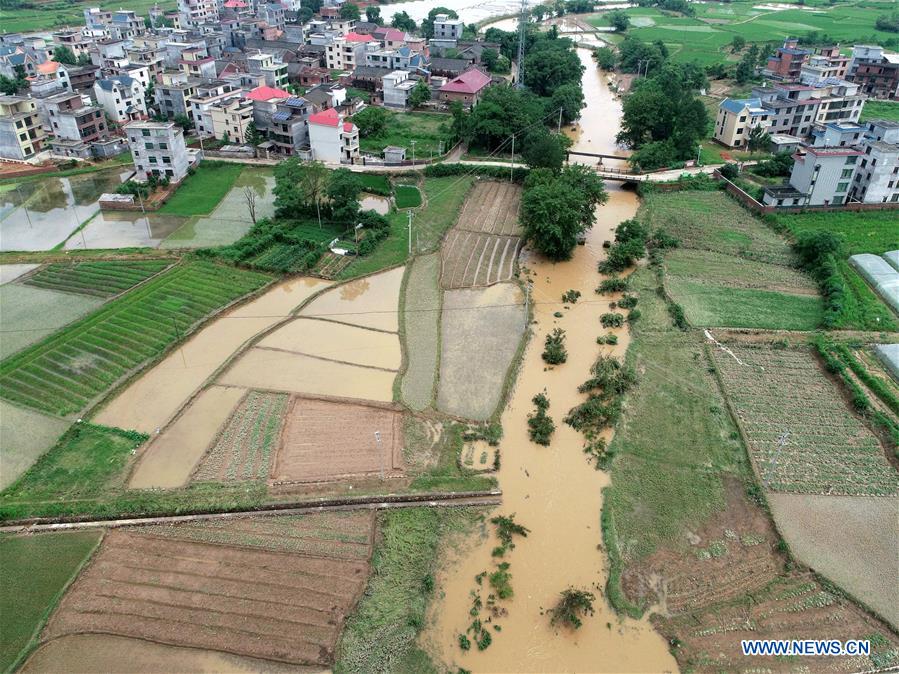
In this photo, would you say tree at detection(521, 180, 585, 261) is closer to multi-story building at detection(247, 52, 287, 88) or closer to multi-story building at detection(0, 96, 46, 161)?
multi-story building at detection(247, 52, 287, 88)

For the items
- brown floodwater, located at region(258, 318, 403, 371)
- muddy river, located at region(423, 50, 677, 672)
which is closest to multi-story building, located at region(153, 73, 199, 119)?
brown floodwater, located at region(258, 318, 403, 371)

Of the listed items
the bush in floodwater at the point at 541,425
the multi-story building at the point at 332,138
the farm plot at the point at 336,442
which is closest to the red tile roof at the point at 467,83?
the multi-story building at the point at 332,138

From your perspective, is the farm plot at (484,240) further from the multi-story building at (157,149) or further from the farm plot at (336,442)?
the multi-story building at (157,149)

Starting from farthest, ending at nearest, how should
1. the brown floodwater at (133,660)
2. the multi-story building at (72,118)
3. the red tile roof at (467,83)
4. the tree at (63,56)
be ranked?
the tree at (63,56), the red tile roof at (467,83), the multi-story building at (72,118), the brown floodwater at (133,660)

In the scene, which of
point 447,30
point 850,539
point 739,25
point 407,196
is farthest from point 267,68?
point 739,25

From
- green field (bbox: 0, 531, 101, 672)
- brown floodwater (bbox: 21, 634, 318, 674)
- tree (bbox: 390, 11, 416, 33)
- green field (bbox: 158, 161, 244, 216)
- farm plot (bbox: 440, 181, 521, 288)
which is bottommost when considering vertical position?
brown floodwater (bbox: 21, 634, 318, 674)
